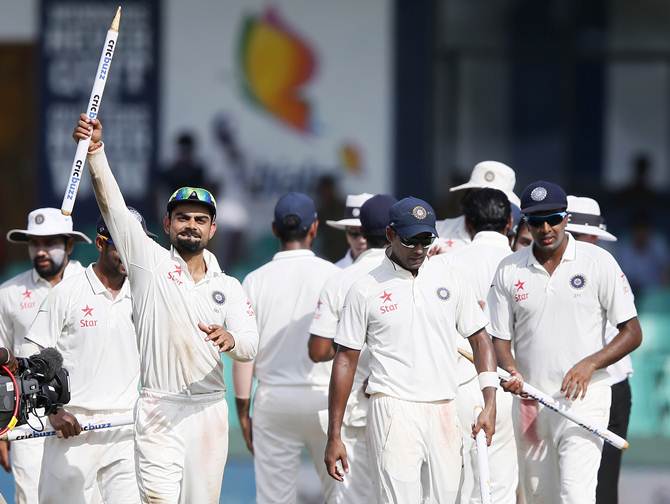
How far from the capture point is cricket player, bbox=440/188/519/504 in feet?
25.7

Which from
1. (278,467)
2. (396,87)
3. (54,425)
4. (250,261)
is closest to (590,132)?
(396,87)

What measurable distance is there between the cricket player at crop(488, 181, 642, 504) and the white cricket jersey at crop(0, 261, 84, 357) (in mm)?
2460

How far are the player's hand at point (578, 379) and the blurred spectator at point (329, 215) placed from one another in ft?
22.8

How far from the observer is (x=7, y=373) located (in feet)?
21.5

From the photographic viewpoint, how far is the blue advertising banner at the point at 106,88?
616 inches

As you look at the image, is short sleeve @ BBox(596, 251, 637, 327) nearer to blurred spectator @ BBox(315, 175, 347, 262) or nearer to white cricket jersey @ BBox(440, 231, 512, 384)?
white cricket jersey @ BBox(440, 231, 512, 384)

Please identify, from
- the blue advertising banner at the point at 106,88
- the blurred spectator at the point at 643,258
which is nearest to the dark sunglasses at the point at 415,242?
the blurred spectator at the point at 643,258

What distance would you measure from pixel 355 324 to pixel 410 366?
0.32 meters

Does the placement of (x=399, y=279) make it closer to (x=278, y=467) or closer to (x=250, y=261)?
(x=278, y=467)

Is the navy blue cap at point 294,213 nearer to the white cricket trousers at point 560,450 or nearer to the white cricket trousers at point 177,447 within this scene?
the white cricket trousers at point 560,450

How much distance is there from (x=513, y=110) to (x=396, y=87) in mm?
1378

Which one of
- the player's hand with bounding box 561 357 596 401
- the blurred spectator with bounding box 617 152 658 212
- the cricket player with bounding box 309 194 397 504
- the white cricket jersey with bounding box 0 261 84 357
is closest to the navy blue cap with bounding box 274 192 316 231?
the cricket player with bounding box 309 194 397 504

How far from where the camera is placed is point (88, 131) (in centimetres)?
662

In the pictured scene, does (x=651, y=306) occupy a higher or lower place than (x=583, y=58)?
lower
